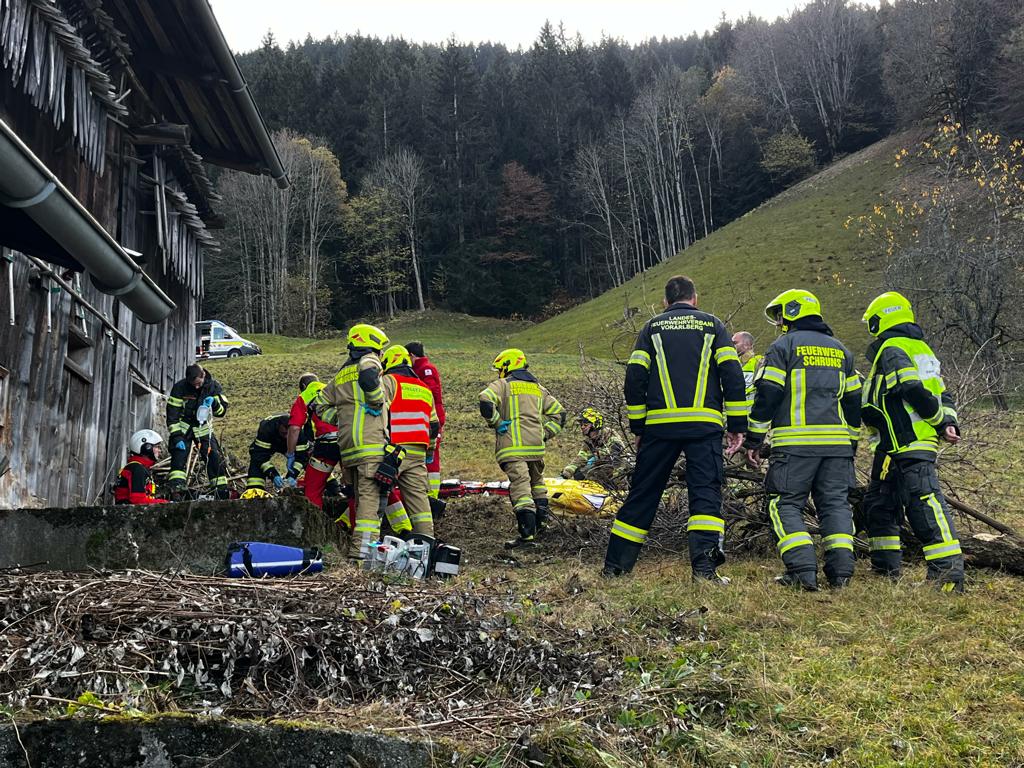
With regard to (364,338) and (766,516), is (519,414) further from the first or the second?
(766,516)

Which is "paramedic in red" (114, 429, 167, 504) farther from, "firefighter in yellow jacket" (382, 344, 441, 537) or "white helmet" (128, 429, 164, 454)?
"firefighter in yellow jacket" (382, 344, 441, 537)

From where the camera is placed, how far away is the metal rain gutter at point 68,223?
3922mm

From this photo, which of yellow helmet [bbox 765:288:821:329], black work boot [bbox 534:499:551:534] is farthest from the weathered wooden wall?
yellow helmet [bbox 765:288:821:329]

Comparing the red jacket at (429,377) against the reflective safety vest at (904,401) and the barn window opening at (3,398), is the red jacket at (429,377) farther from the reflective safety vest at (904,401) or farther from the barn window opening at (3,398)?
the reflective safety vest at (904,401)

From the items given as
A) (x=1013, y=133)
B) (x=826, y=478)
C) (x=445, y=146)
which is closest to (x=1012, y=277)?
(x=826, y=478)

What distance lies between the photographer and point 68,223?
4.44m

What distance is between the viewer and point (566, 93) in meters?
70.8

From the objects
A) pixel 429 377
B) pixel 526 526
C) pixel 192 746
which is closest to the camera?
pixel 192 746

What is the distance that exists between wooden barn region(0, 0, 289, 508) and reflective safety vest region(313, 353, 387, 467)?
1.70 metres

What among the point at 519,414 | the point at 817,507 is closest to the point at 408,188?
the point at 519,414

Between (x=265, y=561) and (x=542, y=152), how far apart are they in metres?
66.6

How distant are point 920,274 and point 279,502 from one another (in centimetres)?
2299

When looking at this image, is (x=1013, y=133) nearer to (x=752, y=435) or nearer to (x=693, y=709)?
(x=752, y=435)

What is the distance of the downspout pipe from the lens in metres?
9.78
